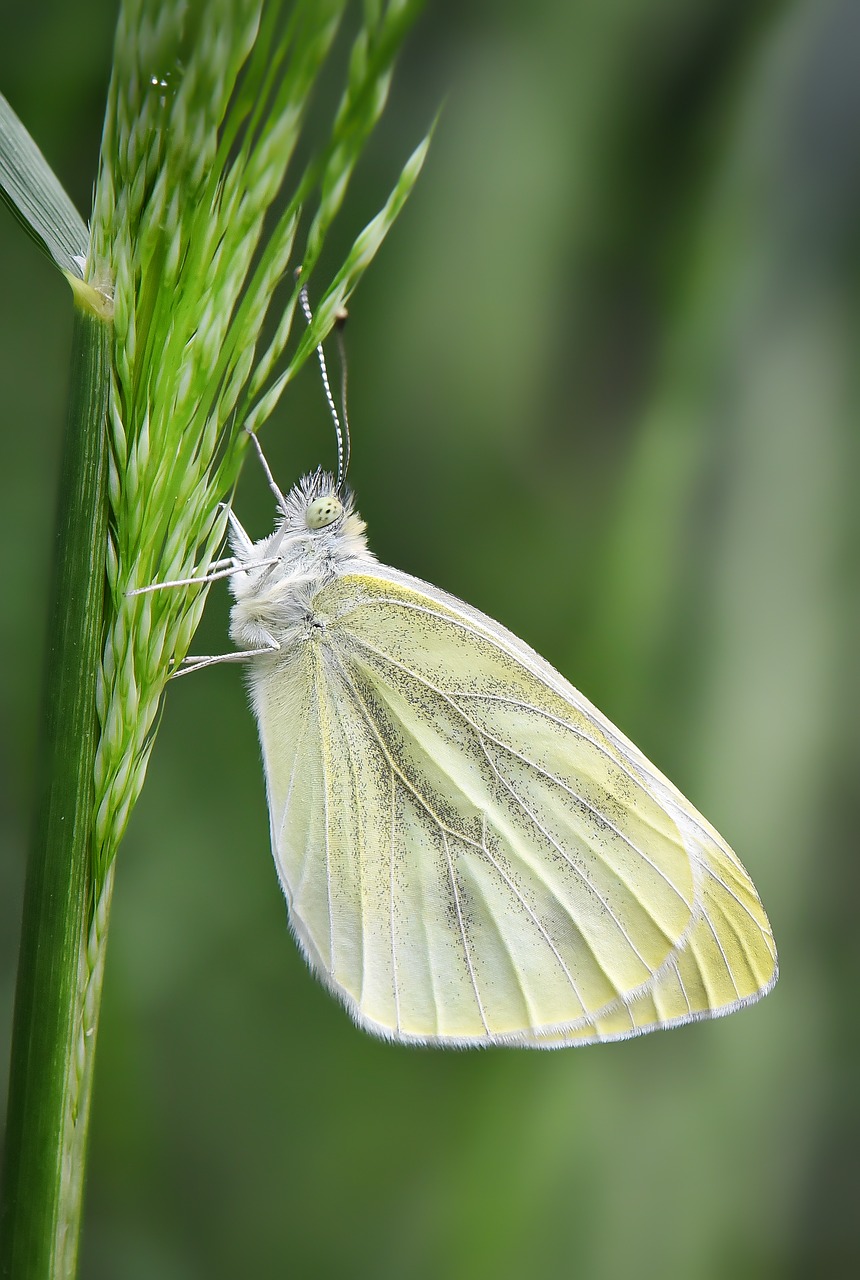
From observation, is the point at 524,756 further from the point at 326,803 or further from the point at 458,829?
the point at 326,803

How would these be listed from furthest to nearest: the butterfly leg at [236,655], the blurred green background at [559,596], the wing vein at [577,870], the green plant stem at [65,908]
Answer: the blurred green background at [559,596] < the wing vein at [577,870] < the butterfly leg at [236,655] < the green plant stem at [65,908]

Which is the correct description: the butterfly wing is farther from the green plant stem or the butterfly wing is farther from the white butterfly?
the green plant stem

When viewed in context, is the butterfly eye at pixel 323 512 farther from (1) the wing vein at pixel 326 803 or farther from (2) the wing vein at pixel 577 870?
(2) the wing vein at pixel 577 870

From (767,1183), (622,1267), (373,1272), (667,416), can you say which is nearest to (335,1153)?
(373,1272)

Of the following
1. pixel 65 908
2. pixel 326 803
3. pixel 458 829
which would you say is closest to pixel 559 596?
pixel 458 829

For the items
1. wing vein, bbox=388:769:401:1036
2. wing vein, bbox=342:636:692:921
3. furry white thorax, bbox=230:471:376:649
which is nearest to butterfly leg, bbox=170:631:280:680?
furry white thorax, bbox=230:471:376:649

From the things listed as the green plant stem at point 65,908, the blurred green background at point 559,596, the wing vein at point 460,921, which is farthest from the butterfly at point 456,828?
the green plant stem at point 65,908
